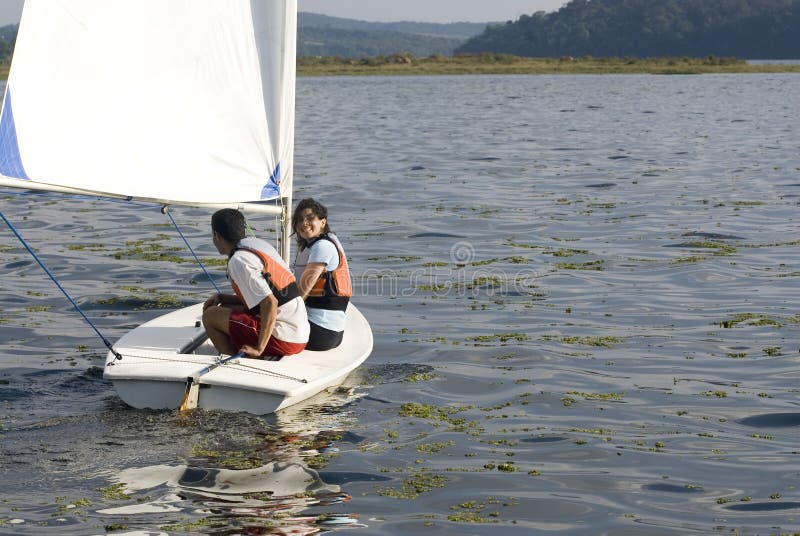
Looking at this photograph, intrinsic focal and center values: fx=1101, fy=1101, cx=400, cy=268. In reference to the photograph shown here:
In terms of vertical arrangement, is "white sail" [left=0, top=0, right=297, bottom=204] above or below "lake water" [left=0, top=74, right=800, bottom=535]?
above

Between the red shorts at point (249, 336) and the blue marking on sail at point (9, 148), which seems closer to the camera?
the blue marking on sail at point (9, 148)

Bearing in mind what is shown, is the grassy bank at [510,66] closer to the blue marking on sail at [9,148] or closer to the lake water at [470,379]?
the lake water at [470,379]

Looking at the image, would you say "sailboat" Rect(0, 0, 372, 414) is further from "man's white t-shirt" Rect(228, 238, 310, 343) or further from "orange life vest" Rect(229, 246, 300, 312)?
"orange life vest" Rect(229, 246, 300, 312)

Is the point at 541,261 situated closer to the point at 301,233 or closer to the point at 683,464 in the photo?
the point at 301,233

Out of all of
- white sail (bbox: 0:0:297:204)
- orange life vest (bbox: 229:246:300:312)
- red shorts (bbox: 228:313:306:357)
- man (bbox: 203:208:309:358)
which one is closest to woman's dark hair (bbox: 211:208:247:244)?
man (bbox: 203:208:309:358)

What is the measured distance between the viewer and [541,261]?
1566 centimetres

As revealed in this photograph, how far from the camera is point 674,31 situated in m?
186

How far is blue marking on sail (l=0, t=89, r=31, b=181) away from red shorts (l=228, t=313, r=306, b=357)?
6.42ft

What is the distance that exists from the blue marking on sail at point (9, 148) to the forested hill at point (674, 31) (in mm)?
182217

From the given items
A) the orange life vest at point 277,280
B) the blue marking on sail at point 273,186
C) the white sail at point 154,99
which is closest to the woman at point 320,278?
the orange life vest at point 277,280

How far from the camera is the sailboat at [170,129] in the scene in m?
8.43

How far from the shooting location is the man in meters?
8.65

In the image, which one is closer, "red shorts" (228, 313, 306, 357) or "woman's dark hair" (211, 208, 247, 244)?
"woman's dark hair" (211, 208, 247, 244)

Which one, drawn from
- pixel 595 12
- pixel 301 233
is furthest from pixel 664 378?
pixel 595 12
